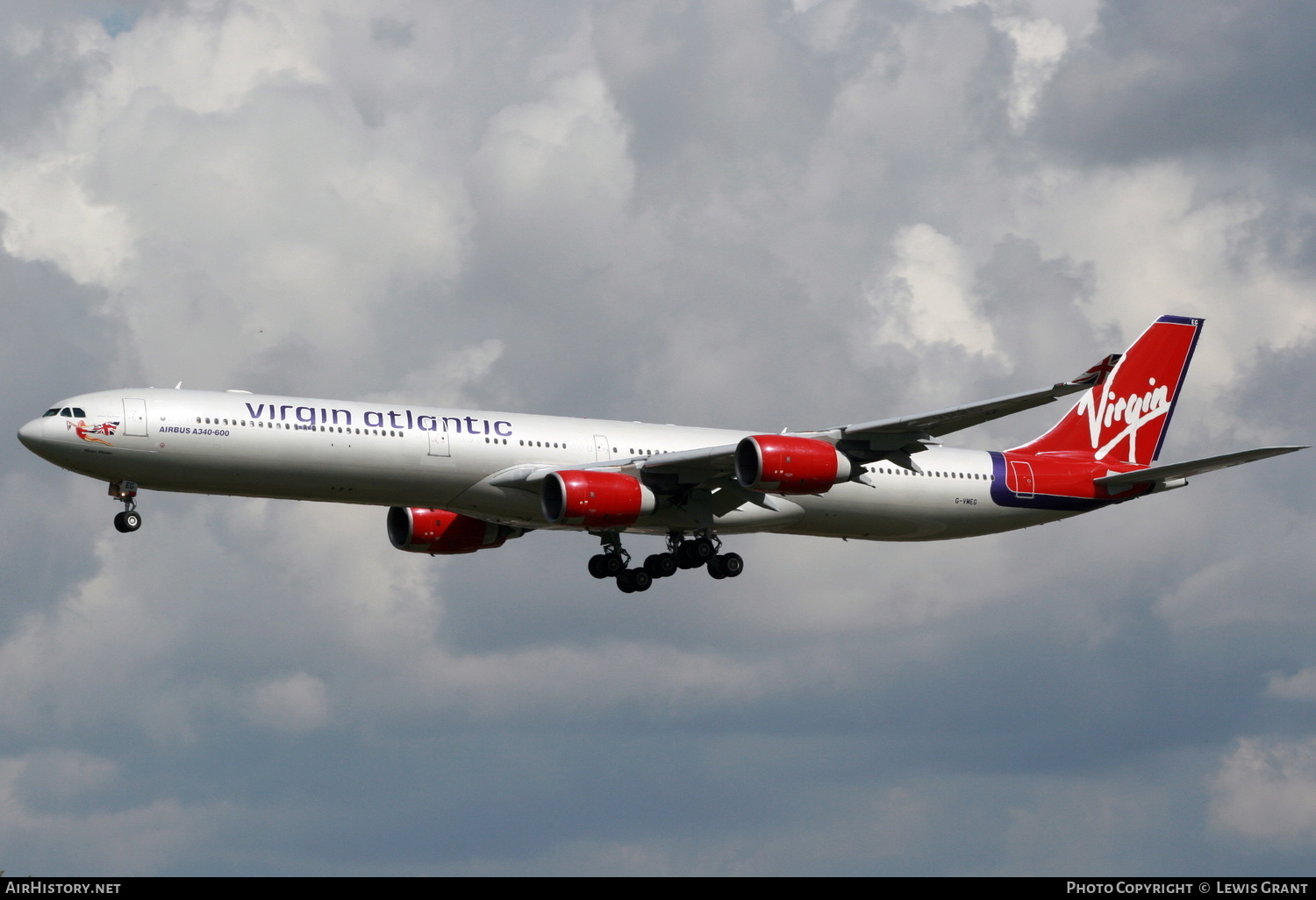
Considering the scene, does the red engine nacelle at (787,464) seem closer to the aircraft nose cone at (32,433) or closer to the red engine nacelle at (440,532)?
the red engine nacelle at (440,532)

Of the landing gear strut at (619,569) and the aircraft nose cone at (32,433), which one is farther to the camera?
the landing gear strut at (619,569)

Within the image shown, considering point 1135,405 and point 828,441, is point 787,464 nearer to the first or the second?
point 828,441

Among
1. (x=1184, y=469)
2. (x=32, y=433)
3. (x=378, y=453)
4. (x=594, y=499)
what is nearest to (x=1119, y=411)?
(x=1184, y=469)

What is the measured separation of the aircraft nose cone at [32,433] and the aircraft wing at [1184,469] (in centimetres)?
3805

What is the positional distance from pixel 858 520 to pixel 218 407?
23298 mm

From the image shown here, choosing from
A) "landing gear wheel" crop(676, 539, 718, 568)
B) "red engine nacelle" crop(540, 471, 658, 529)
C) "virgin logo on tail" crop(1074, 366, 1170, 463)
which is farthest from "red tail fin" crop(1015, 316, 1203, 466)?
"red engine nacelle" crop(540, 471, 658, 529)

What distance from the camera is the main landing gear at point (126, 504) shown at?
5834 cm

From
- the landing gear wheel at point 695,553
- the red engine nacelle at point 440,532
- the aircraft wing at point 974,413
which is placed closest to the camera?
the aircraft wing at point 974,413

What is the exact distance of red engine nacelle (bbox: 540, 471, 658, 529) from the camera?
60438 millimetres

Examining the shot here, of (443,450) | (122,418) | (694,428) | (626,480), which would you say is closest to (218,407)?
(122,418)

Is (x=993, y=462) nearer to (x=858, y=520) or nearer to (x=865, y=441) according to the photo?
(x=858, y=520)

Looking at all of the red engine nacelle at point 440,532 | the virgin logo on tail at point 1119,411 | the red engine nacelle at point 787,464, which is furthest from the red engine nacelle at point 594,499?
the virgin logo on tail at point 1119,411

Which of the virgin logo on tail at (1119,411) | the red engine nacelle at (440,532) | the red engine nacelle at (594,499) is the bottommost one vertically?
the red engine nacelle at (594,499)

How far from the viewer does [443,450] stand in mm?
60344
